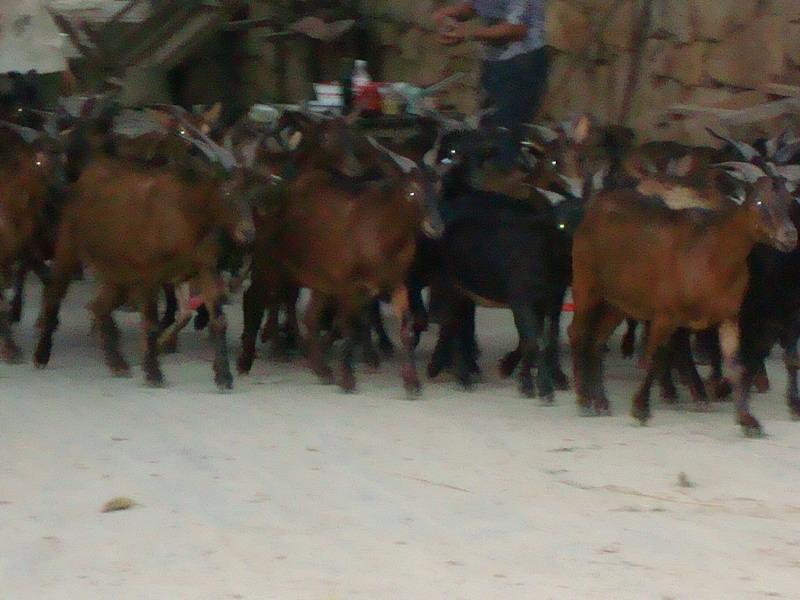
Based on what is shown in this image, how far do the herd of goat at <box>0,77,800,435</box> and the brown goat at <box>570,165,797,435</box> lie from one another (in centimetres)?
1

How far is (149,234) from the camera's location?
8938mm

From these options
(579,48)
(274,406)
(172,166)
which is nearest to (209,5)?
(579,48)

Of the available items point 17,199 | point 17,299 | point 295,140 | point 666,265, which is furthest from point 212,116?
point 666,265

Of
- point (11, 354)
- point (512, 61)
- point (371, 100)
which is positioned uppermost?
point (512, 61)

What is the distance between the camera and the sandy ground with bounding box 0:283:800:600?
18.5 feet

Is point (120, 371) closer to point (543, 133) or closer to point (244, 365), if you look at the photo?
point (244, 365)

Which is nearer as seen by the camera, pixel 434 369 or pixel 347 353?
pixel 347 353

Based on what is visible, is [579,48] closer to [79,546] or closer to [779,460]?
[779,460]

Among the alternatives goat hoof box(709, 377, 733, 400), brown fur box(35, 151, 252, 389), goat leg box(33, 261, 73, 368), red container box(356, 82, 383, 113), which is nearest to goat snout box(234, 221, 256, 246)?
brown fur box(35, 151, 252, 389)

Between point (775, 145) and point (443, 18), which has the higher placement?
point (443, 18)

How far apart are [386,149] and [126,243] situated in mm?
1593

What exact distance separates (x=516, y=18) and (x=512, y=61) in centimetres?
29

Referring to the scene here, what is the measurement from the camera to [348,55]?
15.7m

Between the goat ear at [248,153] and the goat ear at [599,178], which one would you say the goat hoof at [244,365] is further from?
the goat ear at [599,178]
